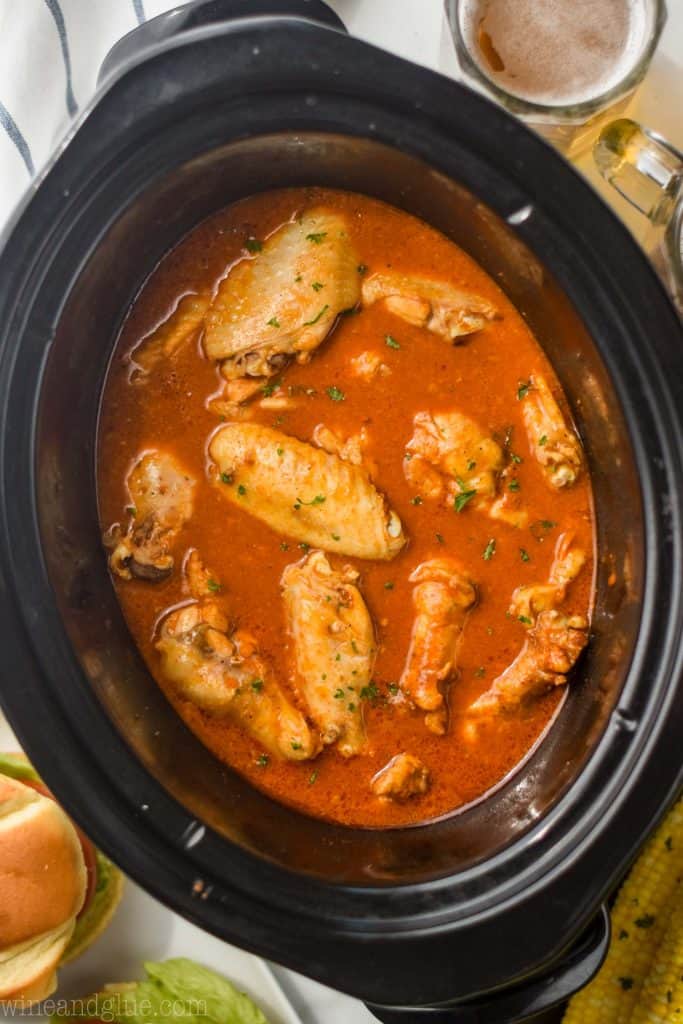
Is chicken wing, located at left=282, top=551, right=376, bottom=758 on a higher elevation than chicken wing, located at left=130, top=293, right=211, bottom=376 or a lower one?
lower

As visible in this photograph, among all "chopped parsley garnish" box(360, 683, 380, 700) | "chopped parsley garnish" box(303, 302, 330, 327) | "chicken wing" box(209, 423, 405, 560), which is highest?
"chopped parsley garnish" box(303, 302, 330, 327)

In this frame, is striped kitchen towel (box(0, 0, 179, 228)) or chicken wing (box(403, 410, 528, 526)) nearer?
chicken wing (box(403, 410, 528, 526))

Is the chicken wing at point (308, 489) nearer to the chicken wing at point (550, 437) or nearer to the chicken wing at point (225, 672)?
the chicken wing at point (225, 672)

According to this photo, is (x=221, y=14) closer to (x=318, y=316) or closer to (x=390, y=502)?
(x=318, y=316)

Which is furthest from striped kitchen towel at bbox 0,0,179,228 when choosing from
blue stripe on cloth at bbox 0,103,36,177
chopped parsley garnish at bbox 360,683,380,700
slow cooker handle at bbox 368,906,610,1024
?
slow cooker handle at bbox 368,906,610,1024

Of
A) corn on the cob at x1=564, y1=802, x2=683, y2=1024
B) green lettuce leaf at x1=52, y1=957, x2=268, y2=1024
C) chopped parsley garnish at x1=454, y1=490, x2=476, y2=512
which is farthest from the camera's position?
green lettuce leaf at x1=52, y1=957, x2=268, y2=1024

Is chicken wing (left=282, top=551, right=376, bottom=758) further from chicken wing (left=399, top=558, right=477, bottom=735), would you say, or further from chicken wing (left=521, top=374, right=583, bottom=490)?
chicken wing (left=521, top=374, right=583, bottom=490)

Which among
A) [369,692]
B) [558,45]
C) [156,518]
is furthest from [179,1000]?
[558,45]
